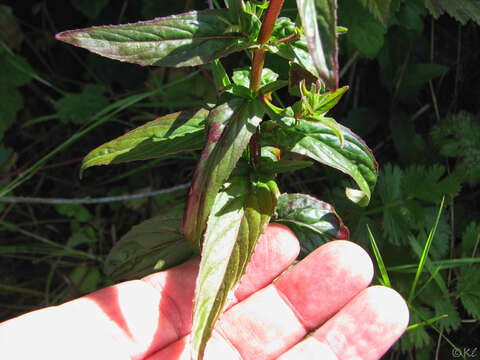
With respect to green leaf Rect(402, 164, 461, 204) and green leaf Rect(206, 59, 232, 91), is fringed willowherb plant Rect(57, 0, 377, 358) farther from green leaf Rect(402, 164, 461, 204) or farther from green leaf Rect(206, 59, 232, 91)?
green leaf Rect(402, 164, 461, 204)

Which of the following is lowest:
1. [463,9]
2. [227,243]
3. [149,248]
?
[149,248]

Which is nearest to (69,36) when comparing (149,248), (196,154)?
(149,248)

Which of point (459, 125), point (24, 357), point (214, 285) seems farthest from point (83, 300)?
point (459, 125)

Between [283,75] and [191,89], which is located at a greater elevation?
[283,75]

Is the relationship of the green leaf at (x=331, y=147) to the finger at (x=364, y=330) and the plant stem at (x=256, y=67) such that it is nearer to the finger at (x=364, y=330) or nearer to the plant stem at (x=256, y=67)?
the plant stem at (x=256, y=67)

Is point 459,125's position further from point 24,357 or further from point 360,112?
point 24,357

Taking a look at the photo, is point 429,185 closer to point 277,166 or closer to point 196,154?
point 277,166

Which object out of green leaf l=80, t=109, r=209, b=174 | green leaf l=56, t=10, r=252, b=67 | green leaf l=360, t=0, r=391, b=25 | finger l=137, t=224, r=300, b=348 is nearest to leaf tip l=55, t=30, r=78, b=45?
green leaf l=56, t=10, r=252, b=67
